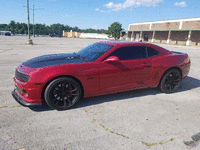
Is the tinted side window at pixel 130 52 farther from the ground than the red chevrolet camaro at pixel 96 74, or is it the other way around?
the tinted side window at pixel 130 52

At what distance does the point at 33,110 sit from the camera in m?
3.41

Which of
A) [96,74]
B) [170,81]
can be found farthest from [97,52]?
[170,81]

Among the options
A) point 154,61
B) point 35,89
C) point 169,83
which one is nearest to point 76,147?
point 35,89

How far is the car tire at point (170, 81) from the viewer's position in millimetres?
4602

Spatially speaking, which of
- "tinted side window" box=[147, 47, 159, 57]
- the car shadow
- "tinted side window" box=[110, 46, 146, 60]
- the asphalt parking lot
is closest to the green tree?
the car shadow

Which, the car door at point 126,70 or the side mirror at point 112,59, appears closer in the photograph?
the side mirror at point 112,59

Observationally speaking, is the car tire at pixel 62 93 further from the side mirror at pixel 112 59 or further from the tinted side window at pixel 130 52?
the tinted side window at pixel 130 52

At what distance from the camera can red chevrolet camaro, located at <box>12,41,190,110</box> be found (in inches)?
126

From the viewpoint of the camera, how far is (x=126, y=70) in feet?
12.8

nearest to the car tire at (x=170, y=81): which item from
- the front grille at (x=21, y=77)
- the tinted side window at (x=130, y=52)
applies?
the tinted side window at (x=130, y=52)

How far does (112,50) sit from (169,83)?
2152 mm

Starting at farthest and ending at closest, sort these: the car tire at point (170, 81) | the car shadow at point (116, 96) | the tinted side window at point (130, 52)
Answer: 1. the car tire at point (170, 81)
2. the tinted side window at point (130, 52)
3. the car shadow at point (116, 96)

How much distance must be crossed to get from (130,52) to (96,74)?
3.93 ft

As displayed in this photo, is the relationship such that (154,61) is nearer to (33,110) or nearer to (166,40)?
(33,110)
